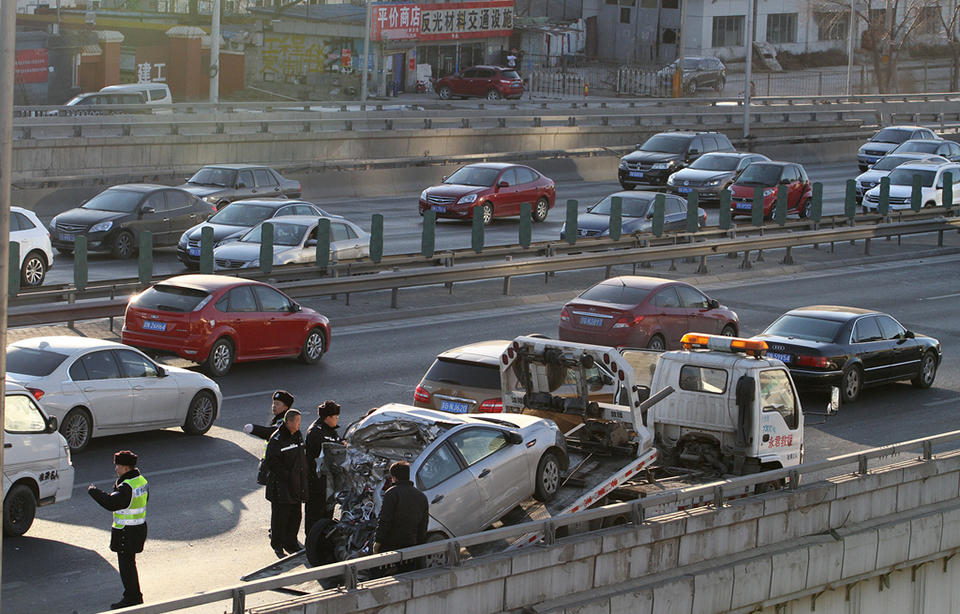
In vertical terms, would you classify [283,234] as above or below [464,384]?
above

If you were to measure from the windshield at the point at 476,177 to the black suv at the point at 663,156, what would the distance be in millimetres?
7783

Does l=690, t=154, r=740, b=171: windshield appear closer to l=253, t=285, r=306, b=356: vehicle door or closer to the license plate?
l=253, t=285, r=306, b=356: vehicle door

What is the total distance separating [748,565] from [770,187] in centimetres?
2645

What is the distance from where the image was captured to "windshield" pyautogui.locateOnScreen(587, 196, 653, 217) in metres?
33.5

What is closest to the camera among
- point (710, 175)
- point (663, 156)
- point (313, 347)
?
point (313, 347)

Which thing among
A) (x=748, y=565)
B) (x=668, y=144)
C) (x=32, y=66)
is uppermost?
(x=32, y=66)

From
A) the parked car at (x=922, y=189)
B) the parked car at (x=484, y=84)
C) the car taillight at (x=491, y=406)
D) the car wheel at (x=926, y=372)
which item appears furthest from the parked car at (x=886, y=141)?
the car taillight at (x=491, y=406)

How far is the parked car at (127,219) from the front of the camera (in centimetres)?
2916

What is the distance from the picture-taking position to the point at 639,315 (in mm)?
22266

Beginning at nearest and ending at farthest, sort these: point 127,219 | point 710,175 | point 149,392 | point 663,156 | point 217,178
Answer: point 149,392 → point 127,219 → point 217,178 → point 710,175 → point 663,156

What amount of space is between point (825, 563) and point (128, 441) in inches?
328

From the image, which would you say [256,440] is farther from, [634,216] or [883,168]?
[883,168]

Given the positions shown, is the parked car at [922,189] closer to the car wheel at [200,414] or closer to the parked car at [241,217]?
the parked car at [241,217]

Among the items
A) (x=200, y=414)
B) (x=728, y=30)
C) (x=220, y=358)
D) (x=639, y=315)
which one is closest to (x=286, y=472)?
(x=200, y=414)
